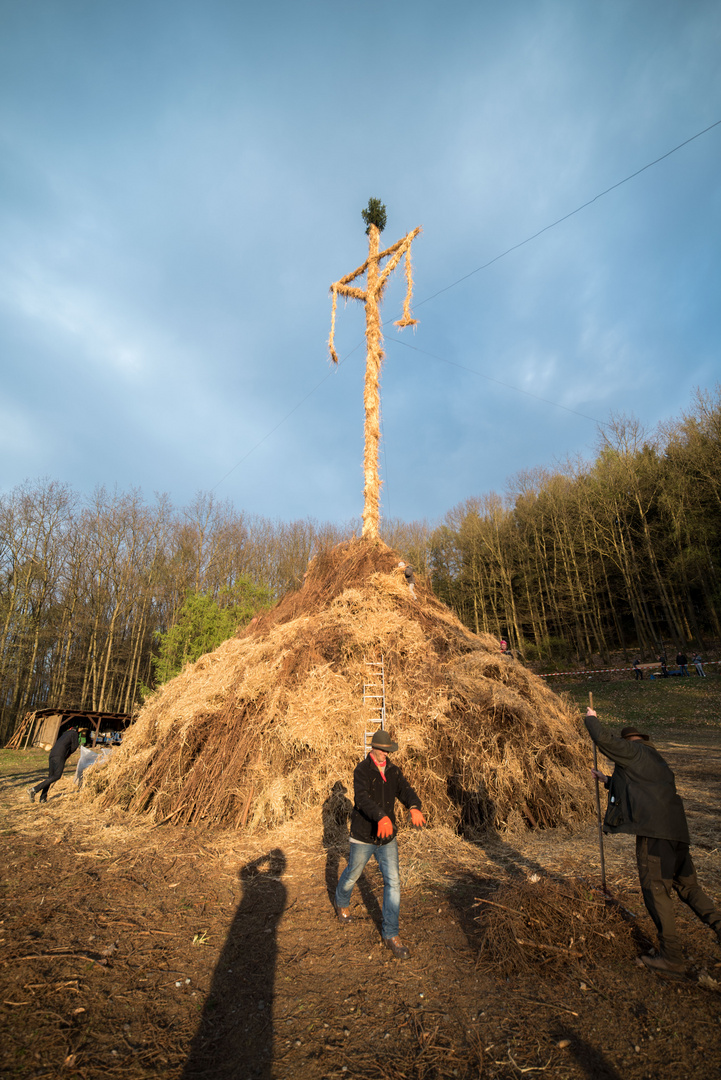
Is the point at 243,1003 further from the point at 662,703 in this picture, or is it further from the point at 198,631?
the point at 662,703

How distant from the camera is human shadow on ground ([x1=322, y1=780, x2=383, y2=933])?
5220mm

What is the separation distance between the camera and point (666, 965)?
3375mm

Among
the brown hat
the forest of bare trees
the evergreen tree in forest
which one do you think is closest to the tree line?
the forest of bare trees

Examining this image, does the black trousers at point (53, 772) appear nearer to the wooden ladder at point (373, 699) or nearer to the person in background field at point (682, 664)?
the wooden ladder at point (373, 699)

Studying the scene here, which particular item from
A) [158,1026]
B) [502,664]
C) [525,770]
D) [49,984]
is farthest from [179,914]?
[502,664]

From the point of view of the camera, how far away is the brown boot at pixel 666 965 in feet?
11.0

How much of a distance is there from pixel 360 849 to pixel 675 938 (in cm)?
231

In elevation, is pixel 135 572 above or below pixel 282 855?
above

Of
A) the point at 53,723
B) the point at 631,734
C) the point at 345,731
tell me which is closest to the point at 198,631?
the point at 53,723

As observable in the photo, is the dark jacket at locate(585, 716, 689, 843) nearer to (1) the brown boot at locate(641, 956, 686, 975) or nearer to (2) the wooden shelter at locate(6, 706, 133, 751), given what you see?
(1) the brown boot at locate(641, 956, 686, 975)

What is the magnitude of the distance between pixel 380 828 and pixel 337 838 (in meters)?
3.41

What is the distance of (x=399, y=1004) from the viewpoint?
3232 mm

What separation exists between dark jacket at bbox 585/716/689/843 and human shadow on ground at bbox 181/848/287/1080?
278 cm

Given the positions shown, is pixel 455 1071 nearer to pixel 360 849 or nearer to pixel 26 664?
pixel 360 849
